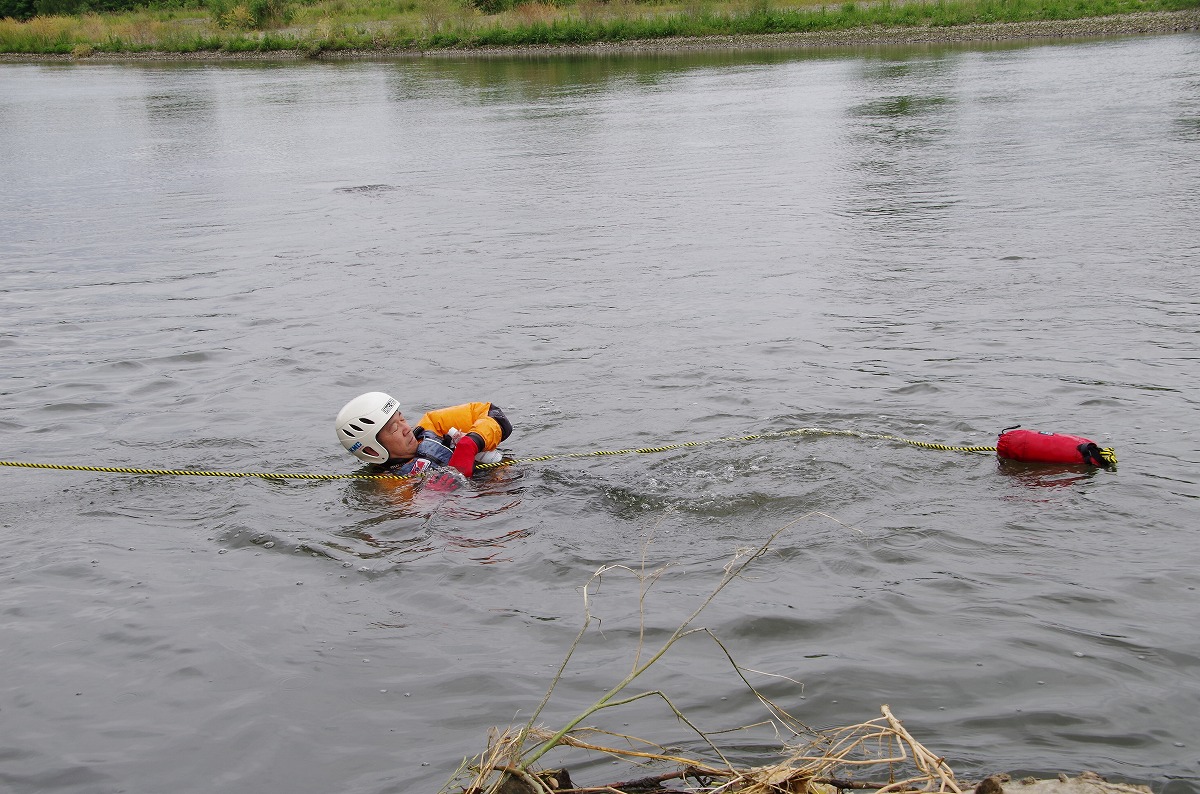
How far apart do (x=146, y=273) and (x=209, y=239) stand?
7.55 ft

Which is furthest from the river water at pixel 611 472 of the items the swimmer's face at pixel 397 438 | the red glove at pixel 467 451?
the swimmer's face at pixel 397 438

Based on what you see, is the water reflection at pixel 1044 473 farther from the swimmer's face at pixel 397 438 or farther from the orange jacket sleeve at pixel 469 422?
the swimmer's face at pixel 397 438

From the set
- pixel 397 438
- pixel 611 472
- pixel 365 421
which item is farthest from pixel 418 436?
pixel 611 472

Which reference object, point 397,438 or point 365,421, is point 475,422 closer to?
point 397,438

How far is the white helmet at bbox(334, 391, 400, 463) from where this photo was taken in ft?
25.5

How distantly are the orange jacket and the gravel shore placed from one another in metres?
46.6

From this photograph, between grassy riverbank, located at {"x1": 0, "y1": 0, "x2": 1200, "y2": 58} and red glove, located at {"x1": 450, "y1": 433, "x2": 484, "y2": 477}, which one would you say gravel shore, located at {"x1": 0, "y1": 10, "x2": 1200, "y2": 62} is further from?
red glove, located at {"x1": 450, "y1": 433, "x2": 484, "y2": 477}

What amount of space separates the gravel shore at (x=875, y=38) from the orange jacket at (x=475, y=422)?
46609 millimetres

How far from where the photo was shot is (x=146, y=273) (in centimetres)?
1545

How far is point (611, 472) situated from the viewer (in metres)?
7.98

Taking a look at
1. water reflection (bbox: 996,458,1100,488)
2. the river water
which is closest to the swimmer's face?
the river water

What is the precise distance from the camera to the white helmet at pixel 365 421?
7.79 metres

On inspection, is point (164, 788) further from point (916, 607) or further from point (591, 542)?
point (916, 607)

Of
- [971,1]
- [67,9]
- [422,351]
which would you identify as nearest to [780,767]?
[422,351]
